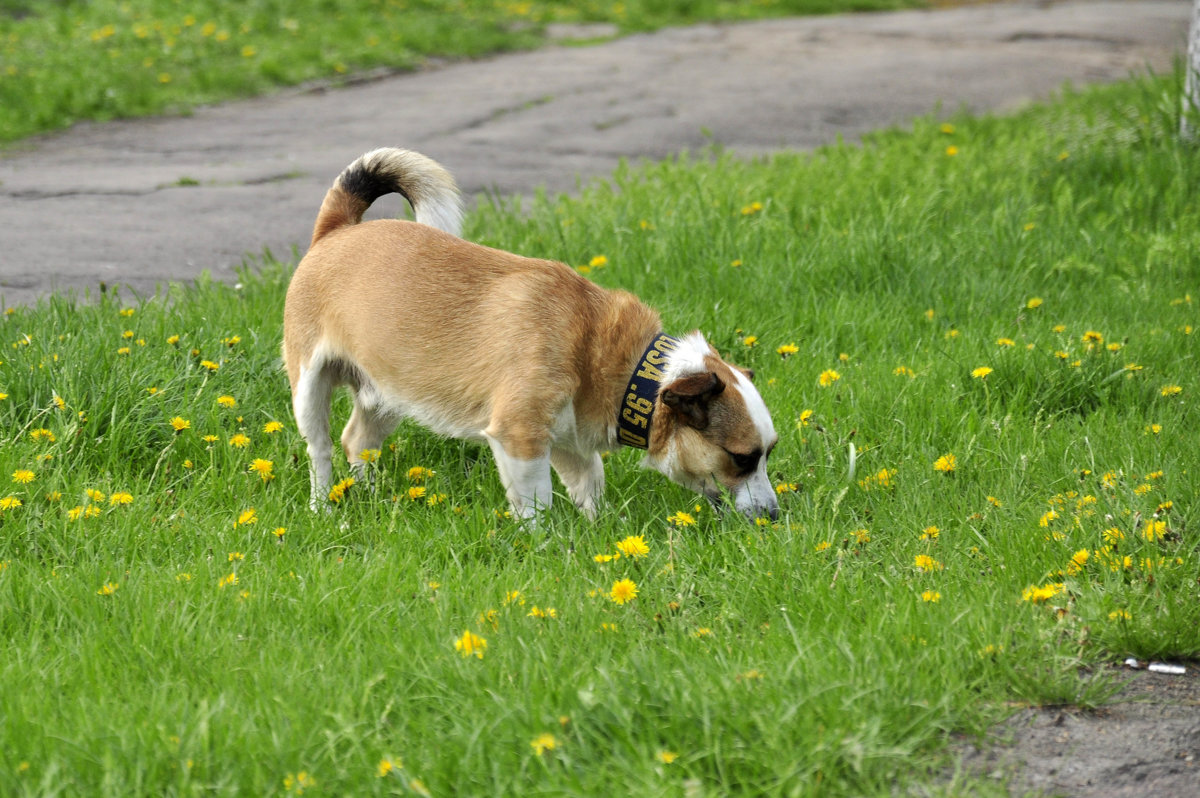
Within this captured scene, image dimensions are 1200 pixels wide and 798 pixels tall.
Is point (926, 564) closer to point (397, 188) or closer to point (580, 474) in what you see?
point (580, 474)

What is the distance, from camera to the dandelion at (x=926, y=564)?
3289mm

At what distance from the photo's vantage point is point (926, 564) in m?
3.30

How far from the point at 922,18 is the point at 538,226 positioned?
11917 millimetres

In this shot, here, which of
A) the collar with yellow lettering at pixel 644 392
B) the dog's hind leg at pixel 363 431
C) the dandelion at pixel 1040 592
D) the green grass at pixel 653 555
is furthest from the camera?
the dog's hind leg at pixel 363 431

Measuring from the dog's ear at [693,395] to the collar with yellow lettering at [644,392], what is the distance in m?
0.09

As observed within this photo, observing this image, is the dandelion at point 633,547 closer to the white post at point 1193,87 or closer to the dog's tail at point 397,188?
the dog's tail at point 397,188

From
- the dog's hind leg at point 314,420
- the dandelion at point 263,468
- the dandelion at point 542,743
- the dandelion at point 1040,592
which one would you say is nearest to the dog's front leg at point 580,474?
the dog's hind leg at point 314,420

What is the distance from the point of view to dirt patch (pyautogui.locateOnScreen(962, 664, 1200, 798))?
8.07 feet

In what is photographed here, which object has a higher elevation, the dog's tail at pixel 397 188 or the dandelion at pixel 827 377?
the dog's tail at pixel 397 188

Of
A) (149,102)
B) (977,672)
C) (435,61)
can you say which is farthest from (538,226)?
(435,61)

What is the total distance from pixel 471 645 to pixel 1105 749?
4.76 feet

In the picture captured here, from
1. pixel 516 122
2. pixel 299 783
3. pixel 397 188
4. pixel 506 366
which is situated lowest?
pixel 299 783

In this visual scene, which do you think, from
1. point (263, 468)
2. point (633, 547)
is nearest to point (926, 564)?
point (633, 547)

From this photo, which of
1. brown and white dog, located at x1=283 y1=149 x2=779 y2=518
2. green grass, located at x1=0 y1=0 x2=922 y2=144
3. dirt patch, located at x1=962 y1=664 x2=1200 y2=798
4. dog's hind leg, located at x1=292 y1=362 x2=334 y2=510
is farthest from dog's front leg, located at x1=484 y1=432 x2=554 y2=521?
green grass, located at x1=0 y1=0 x2=922 y2=144
